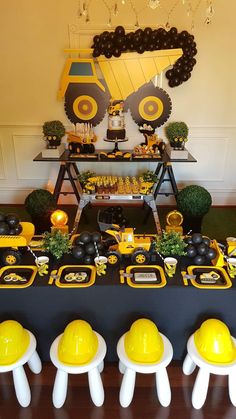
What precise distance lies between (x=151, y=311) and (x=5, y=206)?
2.83 meters

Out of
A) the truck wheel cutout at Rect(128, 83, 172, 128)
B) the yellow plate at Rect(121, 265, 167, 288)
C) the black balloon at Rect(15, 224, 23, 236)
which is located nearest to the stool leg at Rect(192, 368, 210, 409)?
the yellow plate at Rect(121, 265, 167, 288)

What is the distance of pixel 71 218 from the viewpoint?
354cm

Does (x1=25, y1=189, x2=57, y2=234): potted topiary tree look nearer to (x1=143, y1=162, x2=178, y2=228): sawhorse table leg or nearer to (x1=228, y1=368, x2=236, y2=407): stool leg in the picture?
(x1=143, y1=162, x2=178, y2=228): sawhorse table leg

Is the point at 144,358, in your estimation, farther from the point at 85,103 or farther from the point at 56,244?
the point at 85,103

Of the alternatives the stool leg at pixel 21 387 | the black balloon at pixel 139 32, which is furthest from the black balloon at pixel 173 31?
the stool leg at pixel 21 387

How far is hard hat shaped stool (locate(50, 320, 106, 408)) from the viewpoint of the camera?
122 centimetres

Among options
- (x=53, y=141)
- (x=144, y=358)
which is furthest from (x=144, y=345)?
(x=53, y=141)

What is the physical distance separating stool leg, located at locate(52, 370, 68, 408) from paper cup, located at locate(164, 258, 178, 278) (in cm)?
59

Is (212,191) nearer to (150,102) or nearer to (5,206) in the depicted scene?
(150,102)

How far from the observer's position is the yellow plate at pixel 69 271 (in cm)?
143

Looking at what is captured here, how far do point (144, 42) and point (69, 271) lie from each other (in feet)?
7.96

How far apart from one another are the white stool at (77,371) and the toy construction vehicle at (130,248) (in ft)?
1.29

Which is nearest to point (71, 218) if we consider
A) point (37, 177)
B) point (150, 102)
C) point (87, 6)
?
point (37, 177)

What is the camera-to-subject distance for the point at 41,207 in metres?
3.03
